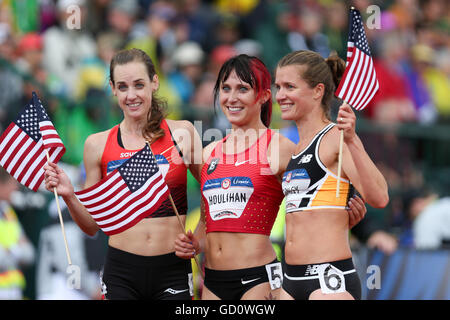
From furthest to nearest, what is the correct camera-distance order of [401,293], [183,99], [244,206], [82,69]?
[183,99]
[82,69]
[401,293]
[244,206]

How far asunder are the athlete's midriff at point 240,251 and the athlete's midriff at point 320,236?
0.43m

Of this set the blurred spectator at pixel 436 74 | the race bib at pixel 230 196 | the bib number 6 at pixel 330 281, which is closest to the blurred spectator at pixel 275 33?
the blurred spectator at pixel 436 74

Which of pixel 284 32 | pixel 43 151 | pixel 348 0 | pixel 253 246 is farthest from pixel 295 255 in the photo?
pixel 348 0

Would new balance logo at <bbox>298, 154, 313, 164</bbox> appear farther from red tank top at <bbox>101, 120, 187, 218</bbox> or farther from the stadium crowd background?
the stadium crowd background

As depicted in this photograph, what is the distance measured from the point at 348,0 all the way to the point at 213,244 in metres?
9.90

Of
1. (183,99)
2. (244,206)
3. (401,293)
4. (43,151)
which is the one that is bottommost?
(401,293)

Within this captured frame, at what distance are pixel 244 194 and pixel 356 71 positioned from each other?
1216 millimetres

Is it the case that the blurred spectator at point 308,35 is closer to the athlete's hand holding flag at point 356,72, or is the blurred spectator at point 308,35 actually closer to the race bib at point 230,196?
the athlete's hand holding flag at point 356,72

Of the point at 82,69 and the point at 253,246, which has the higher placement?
the point at 82,69

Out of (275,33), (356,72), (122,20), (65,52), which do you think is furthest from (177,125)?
(275,33)

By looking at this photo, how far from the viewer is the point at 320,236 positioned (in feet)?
19.7

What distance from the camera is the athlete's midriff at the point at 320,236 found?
601cm
